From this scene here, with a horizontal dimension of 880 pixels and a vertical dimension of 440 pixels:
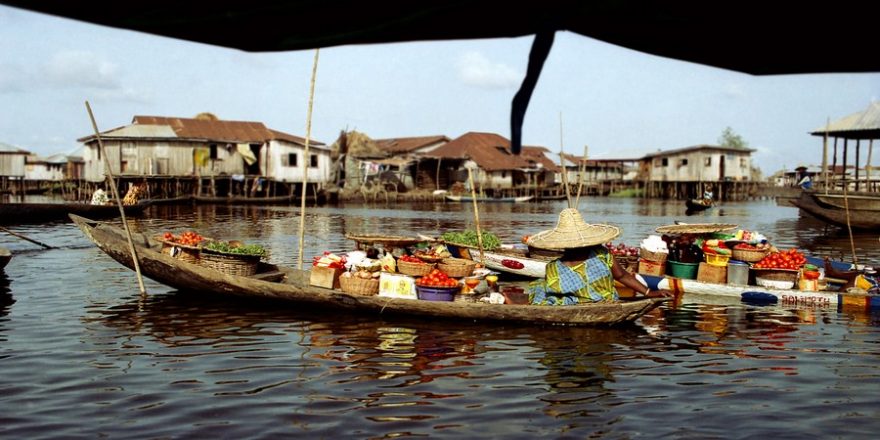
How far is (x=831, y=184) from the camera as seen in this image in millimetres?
27016

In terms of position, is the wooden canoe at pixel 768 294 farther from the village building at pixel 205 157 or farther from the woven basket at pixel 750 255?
the village building at pixel 205 157

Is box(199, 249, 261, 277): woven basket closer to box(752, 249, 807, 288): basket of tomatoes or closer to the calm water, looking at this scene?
the calm water

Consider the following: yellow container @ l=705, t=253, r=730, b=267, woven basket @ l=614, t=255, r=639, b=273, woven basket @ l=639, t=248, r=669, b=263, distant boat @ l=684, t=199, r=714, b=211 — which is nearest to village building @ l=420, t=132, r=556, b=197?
distant boat @ l=684, t=199, r=714, b=211

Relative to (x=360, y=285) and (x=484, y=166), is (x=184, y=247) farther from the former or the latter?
(x=484, y=166)

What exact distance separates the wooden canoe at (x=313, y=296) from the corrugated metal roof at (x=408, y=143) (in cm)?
4202

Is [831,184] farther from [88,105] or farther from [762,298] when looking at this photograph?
[88,105]

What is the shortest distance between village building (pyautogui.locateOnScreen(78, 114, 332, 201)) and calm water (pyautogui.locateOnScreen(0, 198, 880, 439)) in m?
28.5

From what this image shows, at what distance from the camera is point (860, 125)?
24.2 meters

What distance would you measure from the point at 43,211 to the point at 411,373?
22.4m

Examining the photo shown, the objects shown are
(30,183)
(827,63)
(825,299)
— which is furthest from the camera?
(30,183)

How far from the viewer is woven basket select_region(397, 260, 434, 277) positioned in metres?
9.52

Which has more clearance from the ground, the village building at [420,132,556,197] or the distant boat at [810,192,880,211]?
the village building at [420,132,556,197]

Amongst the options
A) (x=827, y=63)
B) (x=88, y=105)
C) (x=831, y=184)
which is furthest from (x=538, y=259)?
(x=831, y=184)

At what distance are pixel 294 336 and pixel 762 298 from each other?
6.59 metres
